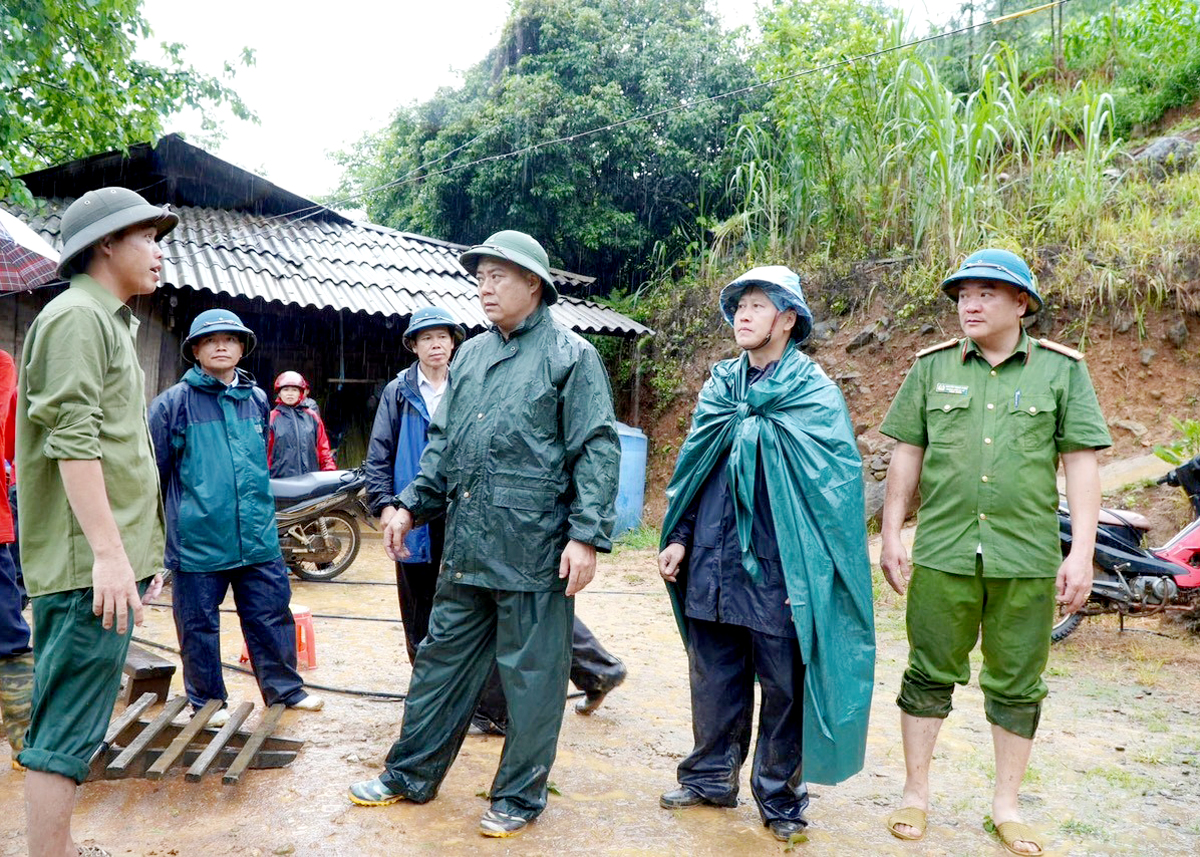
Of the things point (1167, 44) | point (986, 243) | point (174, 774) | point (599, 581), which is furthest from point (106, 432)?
point (1167, 44)

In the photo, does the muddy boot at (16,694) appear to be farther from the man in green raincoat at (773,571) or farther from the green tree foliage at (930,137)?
the green tree foliage at (930,137)

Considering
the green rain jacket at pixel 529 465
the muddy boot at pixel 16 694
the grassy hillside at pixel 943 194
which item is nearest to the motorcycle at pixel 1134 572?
the grassy hillside at pixel 943 194

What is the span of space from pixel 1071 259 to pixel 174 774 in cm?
857

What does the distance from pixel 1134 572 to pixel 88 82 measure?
1099 cm

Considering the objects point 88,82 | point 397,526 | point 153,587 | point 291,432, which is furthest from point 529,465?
point 88,82

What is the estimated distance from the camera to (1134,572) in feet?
18.8

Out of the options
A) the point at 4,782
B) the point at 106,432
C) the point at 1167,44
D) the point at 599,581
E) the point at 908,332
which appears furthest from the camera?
the point at 1167,44

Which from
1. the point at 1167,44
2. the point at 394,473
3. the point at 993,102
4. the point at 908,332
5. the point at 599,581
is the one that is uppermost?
the point at 1167,44

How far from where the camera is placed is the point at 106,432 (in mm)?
2371

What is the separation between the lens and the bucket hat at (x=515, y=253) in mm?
3016

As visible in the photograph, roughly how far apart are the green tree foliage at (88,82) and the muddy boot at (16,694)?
21.1ft

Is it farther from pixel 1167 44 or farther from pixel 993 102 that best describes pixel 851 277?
pixel 1167 44

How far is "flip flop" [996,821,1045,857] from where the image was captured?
2852mm

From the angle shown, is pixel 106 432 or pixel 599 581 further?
pixel 599 581
